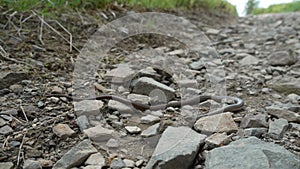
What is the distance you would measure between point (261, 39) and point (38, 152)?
14.5 ft

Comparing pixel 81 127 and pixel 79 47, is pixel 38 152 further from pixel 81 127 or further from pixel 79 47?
pixel 79 47

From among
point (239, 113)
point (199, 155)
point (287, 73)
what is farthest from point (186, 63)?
point (199, 155)

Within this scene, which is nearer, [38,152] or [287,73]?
[38,152]

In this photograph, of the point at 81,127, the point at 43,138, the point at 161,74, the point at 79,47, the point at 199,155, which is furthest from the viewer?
the point at 79,47

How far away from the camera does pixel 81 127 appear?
1.81 metres

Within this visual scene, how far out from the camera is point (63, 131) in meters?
1.73

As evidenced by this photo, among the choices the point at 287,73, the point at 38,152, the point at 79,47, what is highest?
the point at 79,47

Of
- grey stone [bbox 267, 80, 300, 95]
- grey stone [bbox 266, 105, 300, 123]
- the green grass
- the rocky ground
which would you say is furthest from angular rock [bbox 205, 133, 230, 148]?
the green grass

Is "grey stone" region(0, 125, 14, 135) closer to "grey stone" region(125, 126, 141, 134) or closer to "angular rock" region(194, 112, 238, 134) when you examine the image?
"grey stone" region(125, 126, 141, 134)

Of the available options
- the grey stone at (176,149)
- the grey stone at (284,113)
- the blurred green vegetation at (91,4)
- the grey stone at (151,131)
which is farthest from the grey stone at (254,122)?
the blurred green vegetation at (91,4)

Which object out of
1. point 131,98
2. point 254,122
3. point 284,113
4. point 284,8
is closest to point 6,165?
point 131,98

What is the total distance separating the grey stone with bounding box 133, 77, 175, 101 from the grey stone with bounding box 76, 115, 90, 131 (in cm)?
57

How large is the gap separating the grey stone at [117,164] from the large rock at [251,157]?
419 millimetres

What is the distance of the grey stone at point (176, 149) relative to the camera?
141 centimetres
